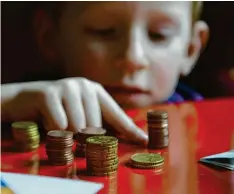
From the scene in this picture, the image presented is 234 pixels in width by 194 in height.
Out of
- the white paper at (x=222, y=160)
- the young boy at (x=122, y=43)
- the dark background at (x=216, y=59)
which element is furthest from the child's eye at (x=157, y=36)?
the white paper at (x=222, y=160)

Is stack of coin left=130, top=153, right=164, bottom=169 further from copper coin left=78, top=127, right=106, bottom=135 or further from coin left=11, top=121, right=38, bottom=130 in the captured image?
coin left=11, top=121, right=38, bottom=130

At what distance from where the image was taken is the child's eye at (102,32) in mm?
1192

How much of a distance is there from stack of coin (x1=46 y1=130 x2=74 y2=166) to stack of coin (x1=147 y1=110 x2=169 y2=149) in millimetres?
131

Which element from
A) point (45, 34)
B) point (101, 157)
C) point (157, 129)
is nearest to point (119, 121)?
point (157, 129)

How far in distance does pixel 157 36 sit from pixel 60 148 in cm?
59

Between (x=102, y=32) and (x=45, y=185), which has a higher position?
(x=102, y=32)

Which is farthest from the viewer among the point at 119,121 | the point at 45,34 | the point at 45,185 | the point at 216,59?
the point at 216,59

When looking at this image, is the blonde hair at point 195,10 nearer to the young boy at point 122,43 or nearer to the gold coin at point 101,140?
the young boy at point 122,43

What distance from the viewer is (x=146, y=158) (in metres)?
0.72

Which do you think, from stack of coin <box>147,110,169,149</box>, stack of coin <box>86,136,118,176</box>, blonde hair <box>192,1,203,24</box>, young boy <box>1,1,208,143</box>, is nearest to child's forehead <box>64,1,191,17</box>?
young boy <box>1,1,208,143</box>

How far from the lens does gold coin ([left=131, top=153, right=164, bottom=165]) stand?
0.70m

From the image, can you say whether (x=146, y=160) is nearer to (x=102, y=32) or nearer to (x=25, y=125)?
(x=25, y=125)

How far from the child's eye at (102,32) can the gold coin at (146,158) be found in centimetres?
51

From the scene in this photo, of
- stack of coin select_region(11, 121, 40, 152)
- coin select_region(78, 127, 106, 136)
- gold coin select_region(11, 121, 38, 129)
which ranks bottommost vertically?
stack of coin select_region(11, 121, 40, 152)
